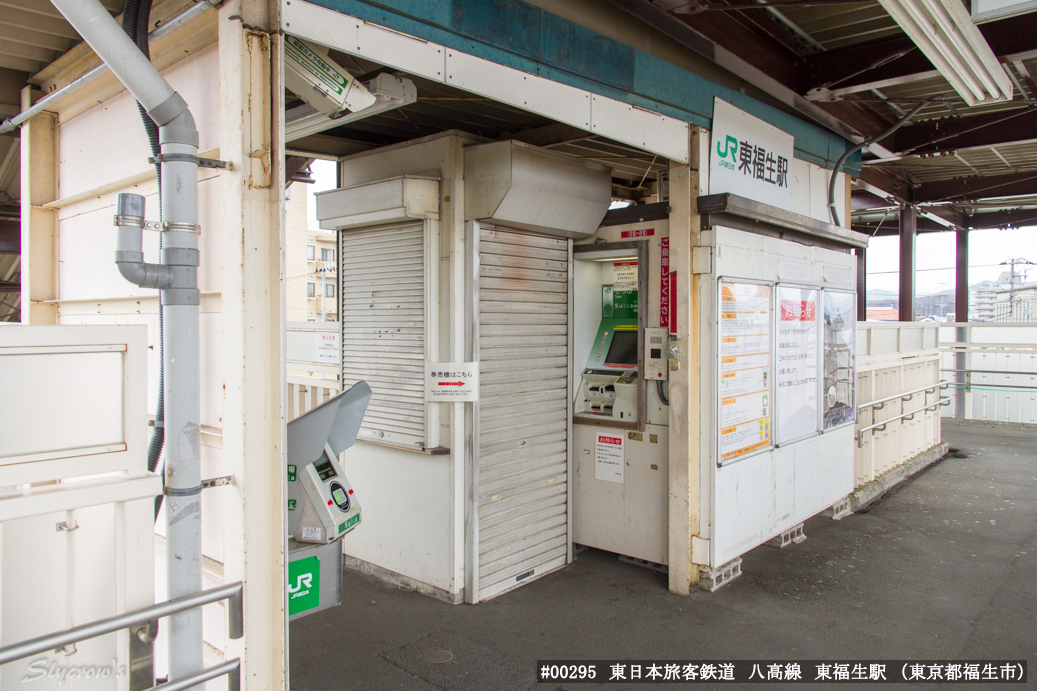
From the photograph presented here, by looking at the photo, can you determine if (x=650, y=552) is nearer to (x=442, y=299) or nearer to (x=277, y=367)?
(x=442, y=299)

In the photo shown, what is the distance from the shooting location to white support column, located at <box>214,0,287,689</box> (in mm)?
2062

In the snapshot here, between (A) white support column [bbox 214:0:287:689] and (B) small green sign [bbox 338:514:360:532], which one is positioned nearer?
(A) white support column [bbox 214:0:287:689]

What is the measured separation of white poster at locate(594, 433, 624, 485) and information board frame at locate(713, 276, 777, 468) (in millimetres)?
684

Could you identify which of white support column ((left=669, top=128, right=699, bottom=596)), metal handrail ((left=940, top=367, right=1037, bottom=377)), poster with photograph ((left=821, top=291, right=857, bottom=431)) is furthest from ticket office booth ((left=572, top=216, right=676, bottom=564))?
metal handrail ((left=940, top=367, right=1037, bottom=377))

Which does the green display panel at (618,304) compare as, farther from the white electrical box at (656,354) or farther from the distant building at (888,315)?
the distant building at (888,315)

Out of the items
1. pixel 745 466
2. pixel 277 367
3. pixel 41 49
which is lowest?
pixel 745 466

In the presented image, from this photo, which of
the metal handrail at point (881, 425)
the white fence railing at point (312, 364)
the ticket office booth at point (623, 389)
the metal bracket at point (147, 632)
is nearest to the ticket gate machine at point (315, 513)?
the metal bracket at point (147, 632)

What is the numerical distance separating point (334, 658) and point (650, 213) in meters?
3.16

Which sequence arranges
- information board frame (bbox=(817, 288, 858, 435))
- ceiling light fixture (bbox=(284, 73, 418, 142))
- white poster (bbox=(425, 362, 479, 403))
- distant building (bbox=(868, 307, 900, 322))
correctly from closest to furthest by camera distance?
ceiling light fixture (bbox=(284, 73, 418, 142)) < white poster (bbox=(425, 362, 479, 403)) < information board frame (bbox=(817, 288, 858, 435)) < distant building (bbox=(868, 307, 900, 322))

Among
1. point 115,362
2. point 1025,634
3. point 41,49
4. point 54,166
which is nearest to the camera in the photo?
point 115,362

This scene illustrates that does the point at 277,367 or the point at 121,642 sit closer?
the point at 121,642

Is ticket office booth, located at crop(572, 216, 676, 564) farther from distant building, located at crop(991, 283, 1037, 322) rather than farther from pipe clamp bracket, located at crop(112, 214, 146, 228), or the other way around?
distant building, located at crop(991, 283, 1037, 322)

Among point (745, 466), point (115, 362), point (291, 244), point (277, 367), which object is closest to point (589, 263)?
point (745, 466)

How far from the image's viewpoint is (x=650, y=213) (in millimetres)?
4371
